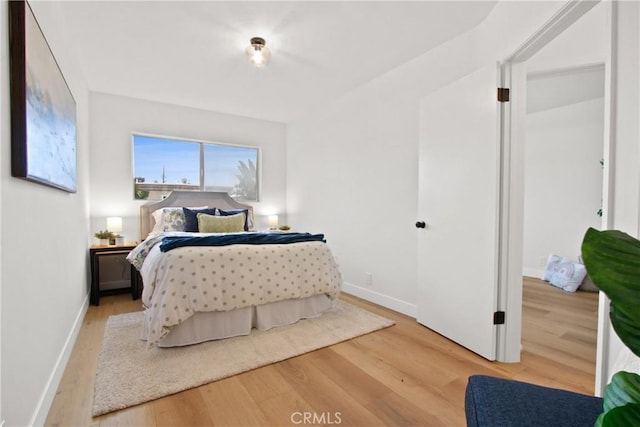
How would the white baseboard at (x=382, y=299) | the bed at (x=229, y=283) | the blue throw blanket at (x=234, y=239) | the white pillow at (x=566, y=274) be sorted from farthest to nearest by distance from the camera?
the white pillow at (x=566, y=274) < the white baseboard at (x=382, y=299) < the blue throw blanket at (x=234, y=239) < the bed at (x=229, y=283)

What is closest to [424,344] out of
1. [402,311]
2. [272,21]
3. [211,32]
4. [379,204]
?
[402,311]

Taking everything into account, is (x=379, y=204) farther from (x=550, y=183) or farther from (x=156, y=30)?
(x=550, y=183)

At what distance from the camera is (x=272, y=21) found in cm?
232

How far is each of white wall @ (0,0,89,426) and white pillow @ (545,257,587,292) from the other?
4768 millimetres

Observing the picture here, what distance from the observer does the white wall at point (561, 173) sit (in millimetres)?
3885

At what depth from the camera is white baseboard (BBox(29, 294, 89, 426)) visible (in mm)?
1353

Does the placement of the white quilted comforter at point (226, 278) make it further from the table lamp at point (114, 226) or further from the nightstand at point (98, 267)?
the table lamp at point (114, 226)

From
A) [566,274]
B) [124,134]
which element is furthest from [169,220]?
[566,274]

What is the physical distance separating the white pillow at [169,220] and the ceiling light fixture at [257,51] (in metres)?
2.10

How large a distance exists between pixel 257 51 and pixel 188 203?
2.43m

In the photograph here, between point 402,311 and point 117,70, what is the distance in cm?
379

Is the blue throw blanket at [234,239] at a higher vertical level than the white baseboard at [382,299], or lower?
higher

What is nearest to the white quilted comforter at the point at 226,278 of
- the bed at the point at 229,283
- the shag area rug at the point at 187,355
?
the bed at the point at 229,283

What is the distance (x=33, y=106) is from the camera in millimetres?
1321
